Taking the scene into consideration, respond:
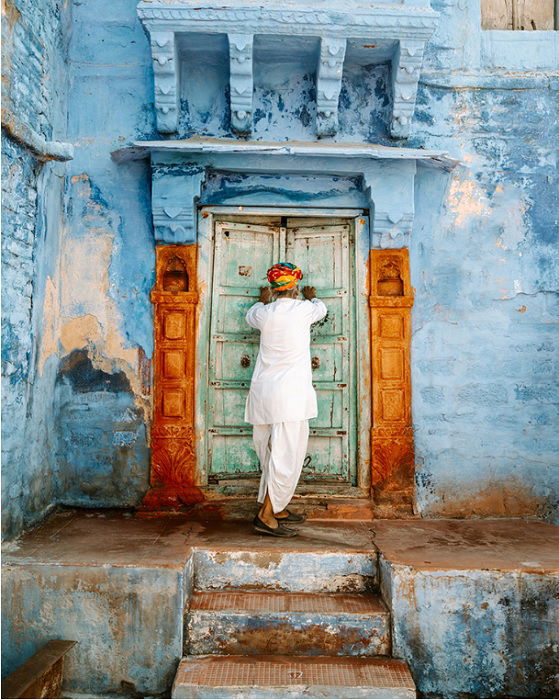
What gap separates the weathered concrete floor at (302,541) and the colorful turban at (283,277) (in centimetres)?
177

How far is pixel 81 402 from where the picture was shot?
484cm

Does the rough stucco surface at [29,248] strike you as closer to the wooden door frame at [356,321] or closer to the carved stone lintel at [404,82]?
the wooden door frame at [356,321]

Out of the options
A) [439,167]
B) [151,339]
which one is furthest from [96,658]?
[439,167]

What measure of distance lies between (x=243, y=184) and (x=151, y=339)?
1453 millimetres

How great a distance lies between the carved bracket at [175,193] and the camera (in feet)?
15.4

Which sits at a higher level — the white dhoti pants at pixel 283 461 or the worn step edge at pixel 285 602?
the white dhoti pants at pixel 283 461

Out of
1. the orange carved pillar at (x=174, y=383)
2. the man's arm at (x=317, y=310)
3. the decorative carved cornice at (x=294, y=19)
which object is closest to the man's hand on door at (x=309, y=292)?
the man's arm at (x=317, y=310)

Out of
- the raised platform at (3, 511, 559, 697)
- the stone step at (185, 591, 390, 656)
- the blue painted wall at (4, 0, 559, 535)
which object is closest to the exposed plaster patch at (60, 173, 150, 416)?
the blue painted wall at (4, 0, 559, 535)

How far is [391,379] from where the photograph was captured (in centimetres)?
487

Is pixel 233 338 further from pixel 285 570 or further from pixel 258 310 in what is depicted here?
pixel 285 570

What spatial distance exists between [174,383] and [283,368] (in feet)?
3.27

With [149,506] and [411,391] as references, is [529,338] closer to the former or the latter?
[411,391]

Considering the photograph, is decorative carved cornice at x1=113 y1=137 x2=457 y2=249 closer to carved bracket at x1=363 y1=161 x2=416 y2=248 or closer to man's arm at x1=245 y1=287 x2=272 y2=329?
carved bracket at x1=363 y1=161 x2=416 y2=248

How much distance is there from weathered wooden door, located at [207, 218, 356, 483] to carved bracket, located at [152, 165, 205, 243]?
403 mm
